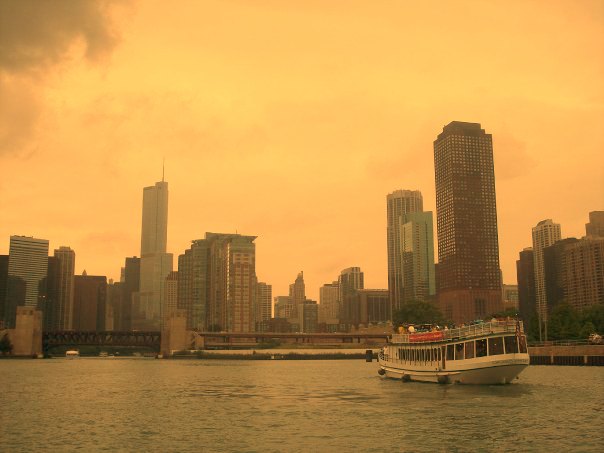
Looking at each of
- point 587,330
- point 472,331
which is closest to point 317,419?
point 472,331

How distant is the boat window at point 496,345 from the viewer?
72.3 m

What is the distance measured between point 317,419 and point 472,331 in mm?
27010

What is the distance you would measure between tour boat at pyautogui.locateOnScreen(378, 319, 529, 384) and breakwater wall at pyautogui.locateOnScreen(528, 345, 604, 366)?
51592 millimetres

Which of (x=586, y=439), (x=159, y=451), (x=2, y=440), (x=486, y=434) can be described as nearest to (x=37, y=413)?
(x=2, y=440)

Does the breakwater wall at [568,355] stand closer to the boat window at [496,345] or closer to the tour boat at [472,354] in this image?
the tour boat at [472,354]

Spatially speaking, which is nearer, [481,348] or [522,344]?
[522,344]

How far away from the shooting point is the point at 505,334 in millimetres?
71938

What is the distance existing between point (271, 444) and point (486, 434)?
13896 mm

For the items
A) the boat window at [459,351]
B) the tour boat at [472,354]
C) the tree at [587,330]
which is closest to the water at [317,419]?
the tour boat at [472,354]

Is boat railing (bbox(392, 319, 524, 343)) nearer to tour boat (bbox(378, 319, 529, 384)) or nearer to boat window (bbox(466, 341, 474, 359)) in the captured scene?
tour boat (bbox(378, 319, 529, 384))

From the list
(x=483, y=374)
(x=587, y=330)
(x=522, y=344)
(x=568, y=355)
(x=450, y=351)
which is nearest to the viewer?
(x=522, y=344)

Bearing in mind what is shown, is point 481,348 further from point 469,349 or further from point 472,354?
point 469,349

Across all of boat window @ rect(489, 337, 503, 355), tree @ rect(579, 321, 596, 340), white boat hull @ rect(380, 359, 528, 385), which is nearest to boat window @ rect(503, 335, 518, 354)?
boat window @ rect(489, 337, 503, 355)

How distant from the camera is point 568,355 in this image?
135m
